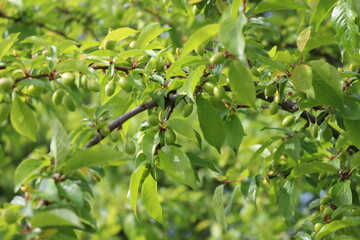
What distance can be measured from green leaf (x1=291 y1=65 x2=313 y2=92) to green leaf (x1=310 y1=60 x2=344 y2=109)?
5 cm

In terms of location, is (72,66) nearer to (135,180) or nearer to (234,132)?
(135,180)

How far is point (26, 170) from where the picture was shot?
0.98m

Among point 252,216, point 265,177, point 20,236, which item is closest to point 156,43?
point 20,236

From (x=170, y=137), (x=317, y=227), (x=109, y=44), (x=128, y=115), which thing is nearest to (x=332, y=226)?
(x=317, y=227)

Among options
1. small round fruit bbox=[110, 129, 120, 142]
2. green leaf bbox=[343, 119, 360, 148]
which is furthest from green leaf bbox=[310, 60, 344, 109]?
small round fruit bbox=[110, 129, 120, 142]

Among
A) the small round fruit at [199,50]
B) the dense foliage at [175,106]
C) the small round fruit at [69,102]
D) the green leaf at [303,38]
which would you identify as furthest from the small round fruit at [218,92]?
the small round fruit at [69,102]

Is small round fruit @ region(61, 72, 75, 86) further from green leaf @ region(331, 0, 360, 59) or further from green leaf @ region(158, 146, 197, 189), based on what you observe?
green leaf @ region(331, 0, 360, 59)

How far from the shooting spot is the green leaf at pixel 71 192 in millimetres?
934

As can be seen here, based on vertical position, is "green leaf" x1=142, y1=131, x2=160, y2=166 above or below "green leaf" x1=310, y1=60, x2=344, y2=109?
below

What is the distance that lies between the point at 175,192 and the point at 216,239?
0.50 metres

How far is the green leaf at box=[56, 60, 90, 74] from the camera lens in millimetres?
1034

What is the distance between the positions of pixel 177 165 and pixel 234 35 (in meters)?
0.34

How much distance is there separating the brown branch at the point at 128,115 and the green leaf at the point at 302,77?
29 cm

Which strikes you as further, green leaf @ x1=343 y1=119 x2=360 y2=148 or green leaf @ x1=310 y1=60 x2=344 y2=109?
green leaf @ x1=343 y1=119 x2=360 y2=148
